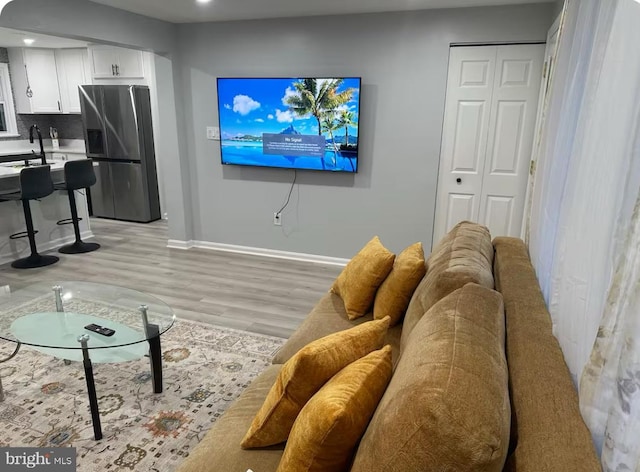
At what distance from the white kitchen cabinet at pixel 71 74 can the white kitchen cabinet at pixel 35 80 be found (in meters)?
0.09

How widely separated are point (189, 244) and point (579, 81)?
4.27 metres

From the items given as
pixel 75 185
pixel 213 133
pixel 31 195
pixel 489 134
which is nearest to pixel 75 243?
pixel 75 185

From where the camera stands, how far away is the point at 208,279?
4070 millimetres

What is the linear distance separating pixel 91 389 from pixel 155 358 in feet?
1.21

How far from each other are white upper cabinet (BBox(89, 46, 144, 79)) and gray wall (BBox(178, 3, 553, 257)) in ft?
5.47

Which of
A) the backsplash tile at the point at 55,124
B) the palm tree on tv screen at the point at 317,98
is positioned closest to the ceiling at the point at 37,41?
the backsplash tile at the point at 55,124

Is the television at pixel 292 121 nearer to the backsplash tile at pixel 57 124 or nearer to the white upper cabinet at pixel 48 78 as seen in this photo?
the white upper cabinet at pixel 48 78

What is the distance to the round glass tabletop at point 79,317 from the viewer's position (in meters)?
2.08

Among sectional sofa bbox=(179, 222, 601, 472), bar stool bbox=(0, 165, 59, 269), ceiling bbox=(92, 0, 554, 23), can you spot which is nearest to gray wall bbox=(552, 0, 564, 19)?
ceiling bbox=(92, 0, 554, 23)

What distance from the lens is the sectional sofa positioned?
2.78 feet

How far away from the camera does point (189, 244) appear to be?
501 cm

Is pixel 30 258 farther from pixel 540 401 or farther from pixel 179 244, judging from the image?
pixel 540 401

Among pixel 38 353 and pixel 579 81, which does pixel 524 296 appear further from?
pixel 38 353

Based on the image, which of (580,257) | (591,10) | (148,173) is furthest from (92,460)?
(148,173)
